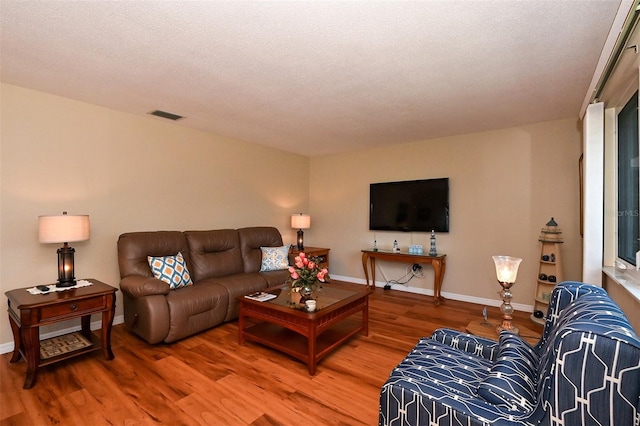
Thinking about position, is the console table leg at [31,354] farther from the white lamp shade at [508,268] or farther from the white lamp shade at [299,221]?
the white lamp shade at [299,221]

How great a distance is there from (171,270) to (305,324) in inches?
64.7

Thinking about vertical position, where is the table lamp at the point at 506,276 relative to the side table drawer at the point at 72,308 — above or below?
above

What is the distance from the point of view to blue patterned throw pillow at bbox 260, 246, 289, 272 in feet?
13.8

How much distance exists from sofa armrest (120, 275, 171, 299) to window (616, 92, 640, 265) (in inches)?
149

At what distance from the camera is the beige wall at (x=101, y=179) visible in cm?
279

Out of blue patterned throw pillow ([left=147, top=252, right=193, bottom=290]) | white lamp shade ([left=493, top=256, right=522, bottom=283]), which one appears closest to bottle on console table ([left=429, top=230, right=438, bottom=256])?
white lamp shade ([left=493, top=256, right=522, bottom=283])

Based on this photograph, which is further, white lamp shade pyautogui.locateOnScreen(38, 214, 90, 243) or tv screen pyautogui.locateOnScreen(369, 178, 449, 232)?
tv screen pyautogui.locateOnScreen(369, 178, 449, 232)

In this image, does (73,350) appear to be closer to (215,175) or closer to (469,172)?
(215,175)

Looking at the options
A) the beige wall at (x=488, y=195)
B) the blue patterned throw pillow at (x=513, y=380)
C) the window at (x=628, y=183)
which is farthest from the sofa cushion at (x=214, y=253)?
the window at (x=628, y=183)

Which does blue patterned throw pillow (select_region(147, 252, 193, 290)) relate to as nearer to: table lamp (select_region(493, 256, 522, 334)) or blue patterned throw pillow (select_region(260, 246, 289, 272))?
blue patterned throw pillow (select_region(260, 246, 289, 272))

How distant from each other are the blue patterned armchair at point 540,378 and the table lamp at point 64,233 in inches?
108

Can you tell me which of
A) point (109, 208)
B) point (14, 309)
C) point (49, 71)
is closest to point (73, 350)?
point (14, 309)

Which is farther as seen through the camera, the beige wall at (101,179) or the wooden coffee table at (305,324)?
the beige wall at (101,179)

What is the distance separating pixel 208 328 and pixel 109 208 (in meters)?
1.73
